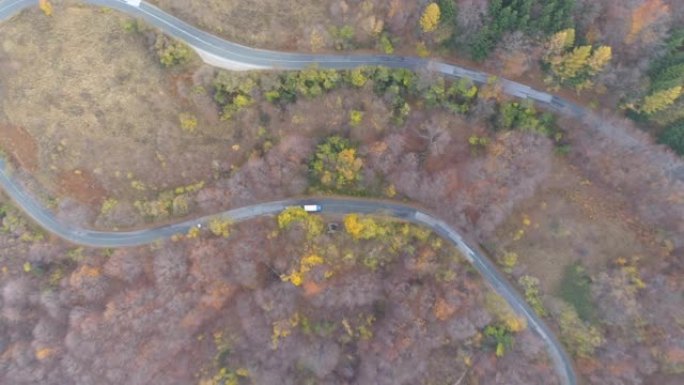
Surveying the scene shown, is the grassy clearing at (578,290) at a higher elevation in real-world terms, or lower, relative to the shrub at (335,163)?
lower

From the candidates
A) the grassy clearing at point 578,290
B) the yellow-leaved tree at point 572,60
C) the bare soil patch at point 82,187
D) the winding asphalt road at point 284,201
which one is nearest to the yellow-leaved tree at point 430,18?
the winding asphalt road at point 284,201

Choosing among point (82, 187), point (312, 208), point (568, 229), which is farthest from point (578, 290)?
point (82, 187)

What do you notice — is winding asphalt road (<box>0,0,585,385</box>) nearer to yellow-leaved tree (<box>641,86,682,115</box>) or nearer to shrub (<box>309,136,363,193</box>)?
shrub (<box>309,136,363,193</box>)

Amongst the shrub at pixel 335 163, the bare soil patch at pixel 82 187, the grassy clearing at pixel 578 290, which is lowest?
the grassy clearing at pixel 578 290

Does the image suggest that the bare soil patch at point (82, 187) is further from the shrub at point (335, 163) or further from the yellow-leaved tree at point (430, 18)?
the yellow-leaved tree at point (430, 18)

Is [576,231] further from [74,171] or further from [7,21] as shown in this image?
[7,21]

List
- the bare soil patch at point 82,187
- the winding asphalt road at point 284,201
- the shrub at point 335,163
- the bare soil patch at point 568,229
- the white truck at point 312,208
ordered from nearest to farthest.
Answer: the winding asphalt road at point 284,201, the shrub at point 335,163, the bare soil patch at point 82,187, the bare soil patch at point 568,229, the white truck at point 312,208

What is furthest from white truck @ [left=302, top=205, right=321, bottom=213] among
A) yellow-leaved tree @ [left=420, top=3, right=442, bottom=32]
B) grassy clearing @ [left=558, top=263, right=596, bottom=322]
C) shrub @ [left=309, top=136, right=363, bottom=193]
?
grassy clearing @ [left=558, top=263, right=596, bottom=322]
